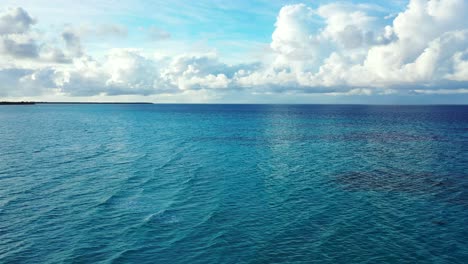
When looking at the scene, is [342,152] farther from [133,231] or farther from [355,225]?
[133,231]

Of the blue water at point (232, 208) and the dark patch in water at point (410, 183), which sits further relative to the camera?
the dark patch in water at point (410, 183)

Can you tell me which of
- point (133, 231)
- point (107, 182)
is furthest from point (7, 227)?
point (107, 182)

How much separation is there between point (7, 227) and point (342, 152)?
189 ft

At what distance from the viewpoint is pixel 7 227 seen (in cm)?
3002

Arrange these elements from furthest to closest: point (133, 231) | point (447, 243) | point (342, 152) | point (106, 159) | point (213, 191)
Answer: point (342, 152) → point (106, 159) → point (213, 191) → point (133, 231) → point (447, 243)

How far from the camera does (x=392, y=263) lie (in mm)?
24359

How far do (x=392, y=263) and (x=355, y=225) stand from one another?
6.76 meters

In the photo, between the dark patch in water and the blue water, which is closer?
the blue water

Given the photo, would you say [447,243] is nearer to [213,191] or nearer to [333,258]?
[333,258]

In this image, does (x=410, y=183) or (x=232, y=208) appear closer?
(x=232, y=208)

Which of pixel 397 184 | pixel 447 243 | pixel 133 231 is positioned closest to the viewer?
pixel 447 243

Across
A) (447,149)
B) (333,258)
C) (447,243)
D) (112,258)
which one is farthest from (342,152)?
(112,258)

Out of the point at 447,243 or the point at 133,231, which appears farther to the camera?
the point at 133,231

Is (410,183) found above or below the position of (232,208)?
above
